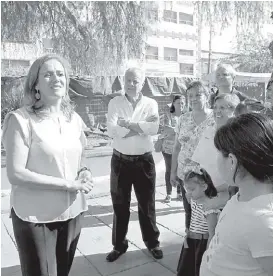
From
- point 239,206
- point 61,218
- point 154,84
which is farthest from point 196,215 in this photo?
point 154,84

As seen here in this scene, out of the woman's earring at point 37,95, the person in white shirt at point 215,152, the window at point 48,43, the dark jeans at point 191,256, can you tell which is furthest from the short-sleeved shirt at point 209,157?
the window at point 48,43

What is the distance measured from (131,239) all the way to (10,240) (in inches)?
47.5

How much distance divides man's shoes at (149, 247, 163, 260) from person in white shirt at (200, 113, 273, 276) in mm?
1871

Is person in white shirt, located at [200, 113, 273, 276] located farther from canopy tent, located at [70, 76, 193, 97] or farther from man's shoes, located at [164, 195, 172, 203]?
canopy tent, located at [70, 76, 193, 97]

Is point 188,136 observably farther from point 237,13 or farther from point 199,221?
point 237,13

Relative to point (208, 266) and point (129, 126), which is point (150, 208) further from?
point (208, 266)

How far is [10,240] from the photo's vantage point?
3543 mm

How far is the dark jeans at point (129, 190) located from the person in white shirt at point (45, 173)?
3.08ft

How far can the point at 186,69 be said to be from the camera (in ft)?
156

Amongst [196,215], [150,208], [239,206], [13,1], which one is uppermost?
[13,1]

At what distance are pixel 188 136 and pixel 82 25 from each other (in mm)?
5526

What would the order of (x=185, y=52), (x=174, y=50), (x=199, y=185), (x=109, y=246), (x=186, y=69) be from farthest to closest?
1. (x=186, y=69)
2. (x=185, y=52)
3. (x=174, y=50)
4. (x=109, y=246)
5. (x=199, y=185)

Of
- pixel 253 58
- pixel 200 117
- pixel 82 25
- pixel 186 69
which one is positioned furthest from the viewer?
pixel 186 69

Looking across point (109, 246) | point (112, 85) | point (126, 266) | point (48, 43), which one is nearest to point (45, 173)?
point (126, 266)
